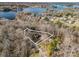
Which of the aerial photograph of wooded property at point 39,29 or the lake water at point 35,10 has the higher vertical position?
the lake water at point 35,10

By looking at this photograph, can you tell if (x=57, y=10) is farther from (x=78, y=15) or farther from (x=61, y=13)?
(x=78, y=15)

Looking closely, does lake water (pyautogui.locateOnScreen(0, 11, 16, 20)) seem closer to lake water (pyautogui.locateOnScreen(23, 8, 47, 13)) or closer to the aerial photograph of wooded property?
the aerial photograph of wooded property

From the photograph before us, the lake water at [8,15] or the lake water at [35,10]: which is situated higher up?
the lake water at [35,10]

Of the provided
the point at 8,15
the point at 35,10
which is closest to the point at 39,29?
the point at 35,10

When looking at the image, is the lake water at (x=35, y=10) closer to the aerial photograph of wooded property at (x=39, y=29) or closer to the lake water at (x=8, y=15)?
the aerial photograph of wooded property at (x=39, y=29)

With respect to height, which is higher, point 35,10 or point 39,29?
point 35,10

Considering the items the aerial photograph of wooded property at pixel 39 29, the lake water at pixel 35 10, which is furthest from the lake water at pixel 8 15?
the lake water at pixel 35 10

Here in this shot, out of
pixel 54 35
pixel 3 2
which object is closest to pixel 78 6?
pixel 54 35

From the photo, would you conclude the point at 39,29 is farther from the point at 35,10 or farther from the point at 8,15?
the point at 8,15

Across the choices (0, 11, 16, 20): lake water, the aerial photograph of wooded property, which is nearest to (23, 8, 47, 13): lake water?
the aerial photograph of wooded property
